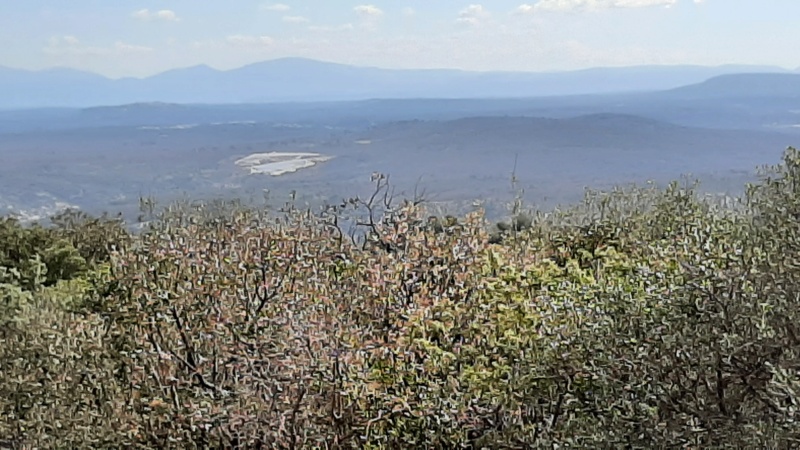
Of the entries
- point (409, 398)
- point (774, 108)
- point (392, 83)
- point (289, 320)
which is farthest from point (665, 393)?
point (392, 83)

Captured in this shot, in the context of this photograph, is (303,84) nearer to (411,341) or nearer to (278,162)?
(278,162)

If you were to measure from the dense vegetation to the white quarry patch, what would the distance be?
2428 centimetres

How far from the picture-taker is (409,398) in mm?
4449

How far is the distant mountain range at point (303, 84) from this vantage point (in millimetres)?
151250

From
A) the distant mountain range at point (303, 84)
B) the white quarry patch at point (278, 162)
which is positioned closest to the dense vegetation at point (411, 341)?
the white quarry patch at point (278, 162)

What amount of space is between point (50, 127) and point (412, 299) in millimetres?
85947

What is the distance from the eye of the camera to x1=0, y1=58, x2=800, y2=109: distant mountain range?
151250 millimetres

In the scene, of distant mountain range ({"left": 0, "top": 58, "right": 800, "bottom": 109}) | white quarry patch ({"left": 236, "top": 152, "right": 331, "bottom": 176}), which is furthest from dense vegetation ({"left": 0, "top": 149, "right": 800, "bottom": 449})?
distant mountain range ({"left": 0, "top": 58, "right": 800, "bottom": 109})

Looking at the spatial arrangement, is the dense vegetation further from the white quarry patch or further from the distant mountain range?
the distant mountain range

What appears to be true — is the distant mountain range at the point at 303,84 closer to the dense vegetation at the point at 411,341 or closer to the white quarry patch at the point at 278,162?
the white quarry patch at the point at 278,162

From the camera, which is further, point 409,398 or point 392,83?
point 392,83

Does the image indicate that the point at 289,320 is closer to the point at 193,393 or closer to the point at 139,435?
the point at 193,393

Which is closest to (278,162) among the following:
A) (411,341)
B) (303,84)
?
(411,341)

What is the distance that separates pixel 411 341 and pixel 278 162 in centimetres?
3276
